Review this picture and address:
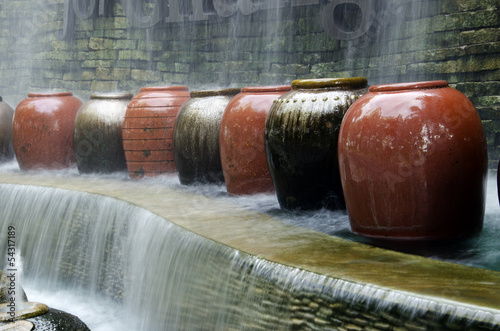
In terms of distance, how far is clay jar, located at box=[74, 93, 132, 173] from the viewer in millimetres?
5363

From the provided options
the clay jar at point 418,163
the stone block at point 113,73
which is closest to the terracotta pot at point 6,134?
the stone block at point 113,73

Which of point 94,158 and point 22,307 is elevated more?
point 94,158

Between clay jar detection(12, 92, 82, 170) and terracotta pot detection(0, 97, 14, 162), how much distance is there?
0.63 m

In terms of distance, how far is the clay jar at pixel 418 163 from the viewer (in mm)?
2691

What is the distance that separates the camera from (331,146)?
130 inches

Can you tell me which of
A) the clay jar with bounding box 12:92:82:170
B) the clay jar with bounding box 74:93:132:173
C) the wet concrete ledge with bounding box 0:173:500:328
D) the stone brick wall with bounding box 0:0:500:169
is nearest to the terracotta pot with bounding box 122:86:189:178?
the clay jar with bounding box 74:93:132:173

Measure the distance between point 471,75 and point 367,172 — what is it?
8.42 feet

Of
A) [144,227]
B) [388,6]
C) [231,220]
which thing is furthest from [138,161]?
[388,6]

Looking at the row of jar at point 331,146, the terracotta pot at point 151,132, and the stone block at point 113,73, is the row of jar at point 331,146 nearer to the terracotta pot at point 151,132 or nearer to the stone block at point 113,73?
the terracotta pot at point 151,132

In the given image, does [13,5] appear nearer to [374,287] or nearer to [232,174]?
[232,174]

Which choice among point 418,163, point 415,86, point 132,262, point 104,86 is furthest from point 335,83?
point 104,86

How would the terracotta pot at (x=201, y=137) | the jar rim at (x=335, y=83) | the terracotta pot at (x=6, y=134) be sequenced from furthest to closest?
the terracotta pot at (x=6, y=134)
the terracotta pot at (x=201, y=137)
the jar rim at (x=335, y=83)

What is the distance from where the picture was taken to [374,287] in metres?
1.92

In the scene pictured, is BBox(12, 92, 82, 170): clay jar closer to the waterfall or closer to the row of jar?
the row of jar
